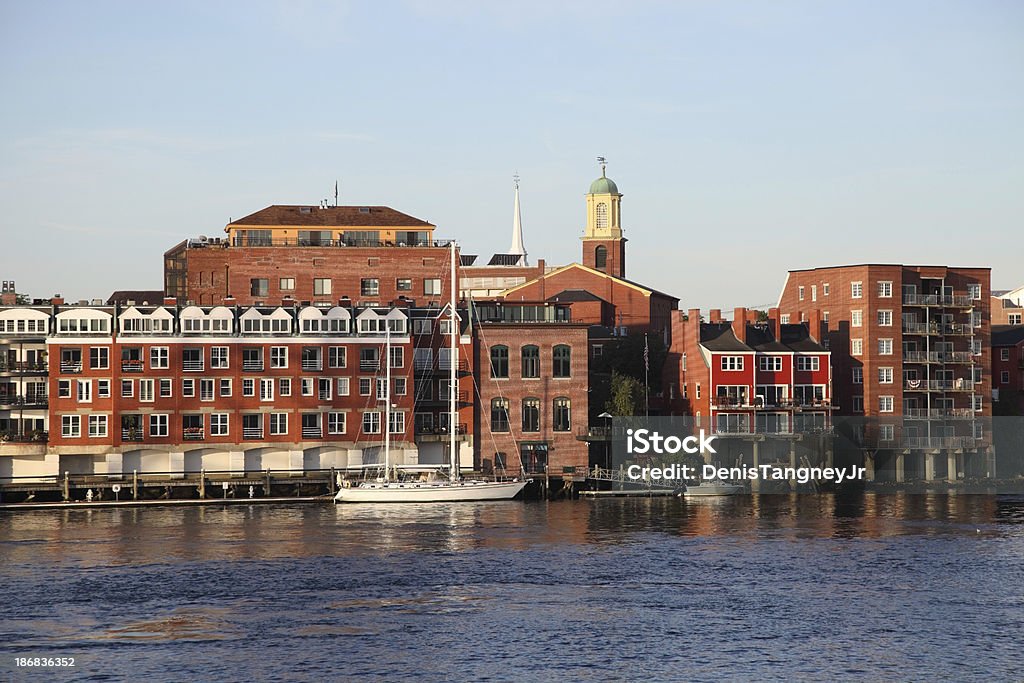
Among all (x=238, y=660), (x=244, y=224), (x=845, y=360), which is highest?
(x=244, y=224)

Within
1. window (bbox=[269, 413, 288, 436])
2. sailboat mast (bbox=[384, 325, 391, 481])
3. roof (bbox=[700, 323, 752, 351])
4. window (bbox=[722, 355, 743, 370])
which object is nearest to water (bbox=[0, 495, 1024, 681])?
sailboat mast (bbox=[384, 325, 391, 481])

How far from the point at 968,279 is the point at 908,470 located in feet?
70.7

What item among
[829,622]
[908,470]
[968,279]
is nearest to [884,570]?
[829,622]

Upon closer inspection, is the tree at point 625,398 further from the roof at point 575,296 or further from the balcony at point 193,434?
the balcony at point 193,434

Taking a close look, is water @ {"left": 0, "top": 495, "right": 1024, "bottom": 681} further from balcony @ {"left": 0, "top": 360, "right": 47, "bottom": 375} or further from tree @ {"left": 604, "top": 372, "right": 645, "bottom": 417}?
tree @ {"left": 604, "top": 372, "right": 645, "bottom": 417}

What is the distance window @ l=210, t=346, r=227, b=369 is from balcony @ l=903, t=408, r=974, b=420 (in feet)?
210

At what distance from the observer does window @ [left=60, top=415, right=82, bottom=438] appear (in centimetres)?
11856

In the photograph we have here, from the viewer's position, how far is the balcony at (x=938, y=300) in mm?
141250

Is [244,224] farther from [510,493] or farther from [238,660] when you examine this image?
[238,660]

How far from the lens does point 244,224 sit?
5763 inches

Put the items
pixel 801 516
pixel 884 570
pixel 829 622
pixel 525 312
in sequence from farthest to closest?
pixel 525 312 < pixel 801 516 < pixel 884 570 < pixel 829 622

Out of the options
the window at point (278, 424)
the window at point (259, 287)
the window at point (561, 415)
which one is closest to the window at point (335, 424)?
the window at point (278, 424)

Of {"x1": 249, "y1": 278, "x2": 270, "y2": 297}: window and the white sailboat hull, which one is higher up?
{"x1": 249, "y1": 278, "x2": 270, "y2": 297}: window

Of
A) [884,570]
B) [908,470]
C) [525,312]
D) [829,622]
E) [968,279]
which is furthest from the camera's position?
[968,279]
